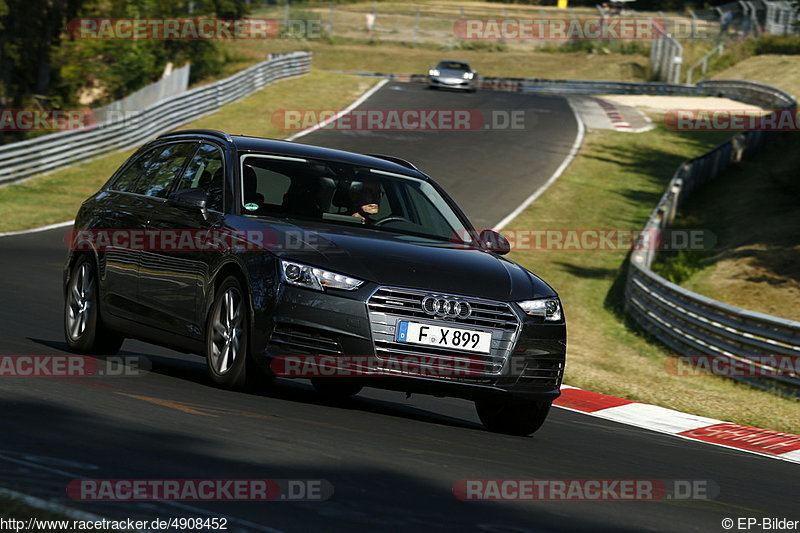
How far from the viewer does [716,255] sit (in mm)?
24531

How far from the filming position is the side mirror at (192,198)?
27.9ft

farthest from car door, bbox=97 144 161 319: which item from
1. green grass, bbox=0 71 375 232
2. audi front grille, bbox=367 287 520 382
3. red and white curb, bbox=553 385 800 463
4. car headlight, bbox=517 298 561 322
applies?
green grass, bbox=0 71 375 232

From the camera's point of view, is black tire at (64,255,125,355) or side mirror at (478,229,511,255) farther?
black tire at (64,255,125,355)

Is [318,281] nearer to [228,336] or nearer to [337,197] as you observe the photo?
[228,336]

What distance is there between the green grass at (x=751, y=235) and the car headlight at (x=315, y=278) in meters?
12.8

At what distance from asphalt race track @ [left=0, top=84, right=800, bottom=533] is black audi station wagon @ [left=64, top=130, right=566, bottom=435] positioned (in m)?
0.34

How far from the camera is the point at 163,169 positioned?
380 inches

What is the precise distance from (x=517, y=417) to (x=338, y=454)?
2.61 metres

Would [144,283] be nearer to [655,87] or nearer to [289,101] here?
[289,101]

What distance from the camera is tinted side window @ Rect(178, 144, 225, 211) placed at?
8805mm

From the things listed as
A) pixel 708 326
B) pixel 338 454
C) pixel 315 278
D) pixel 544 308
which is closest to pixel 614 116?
pixel 708 326

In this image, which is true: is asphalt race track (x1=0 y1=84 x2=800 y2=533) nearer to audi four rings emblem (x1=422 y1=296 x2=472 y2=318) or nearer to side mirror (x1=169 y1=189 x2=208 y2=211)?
audi four rings emblem (x1=422 y1=296 x2=472 y2=318)

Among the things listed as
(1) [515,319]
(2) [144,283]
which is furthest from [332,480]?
(2) [144,283]

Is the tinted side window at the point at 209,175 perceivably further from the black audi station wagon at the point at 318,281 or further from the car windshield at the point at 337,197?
the car windshield at the point at 337,197
